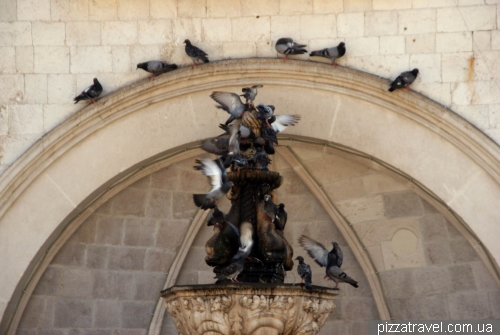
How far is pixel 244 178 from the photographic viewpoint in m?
8.15

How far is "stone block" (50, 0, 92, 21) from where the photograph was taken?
1034 centimetres

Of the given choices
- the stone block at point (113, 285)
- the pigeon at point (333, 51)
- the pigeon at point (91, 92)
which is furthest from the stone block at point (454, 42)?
the stone block at point (113, 285)

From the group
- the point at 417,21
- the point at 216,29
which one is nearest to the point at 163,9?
the point at 216,29

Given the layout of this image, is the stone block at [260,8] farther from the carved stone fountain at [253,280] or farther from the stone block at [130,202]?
the stone block at [130,202]

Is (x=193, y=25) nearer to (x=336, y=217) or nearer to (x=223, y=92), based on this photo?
(x=223, y=92)

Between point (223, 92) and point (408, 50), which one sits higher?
point (408, 50)

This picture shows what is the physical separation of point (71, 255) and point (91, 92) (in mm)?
1629

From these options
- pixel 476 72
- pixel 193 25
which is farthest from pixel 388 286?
pixel 193 25

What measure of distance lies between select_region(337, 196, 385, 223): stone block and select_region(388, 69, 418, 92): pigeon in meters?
1.32

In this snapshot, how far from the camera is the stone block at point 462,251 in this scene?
1042 cm

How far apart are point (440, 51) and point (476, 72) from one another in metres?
0.35

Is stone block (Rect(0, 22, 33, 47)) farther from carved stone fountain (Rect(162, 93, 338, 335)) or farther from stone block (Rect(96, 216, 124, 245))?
carved stone fountain (Rect(162, 93, 338, 335))

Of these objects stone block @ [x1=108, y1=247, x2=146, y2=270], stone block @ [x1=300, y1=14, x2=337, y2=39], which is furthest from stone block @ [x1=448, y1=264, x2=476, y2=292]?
stone block @ [x1=108, y1=247, x2=146, y2=270]

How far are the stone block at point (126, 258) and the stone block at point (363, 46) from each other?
270cm
